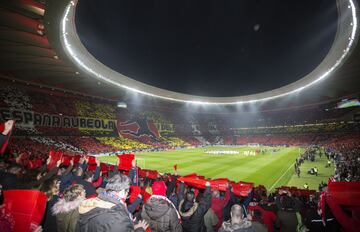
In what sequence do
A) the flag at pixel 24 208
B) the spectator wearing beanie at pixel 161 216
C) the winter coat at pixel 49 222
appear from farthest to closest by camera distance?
1. the winter coat at pixel 49 222
2. the spectator wearing beanie at pixel 161 216
3. the flag at pixel 24 208

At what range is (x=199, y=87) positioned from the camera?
162ft

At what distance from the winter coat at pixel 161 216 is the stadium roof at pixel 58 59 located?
48.1 feet

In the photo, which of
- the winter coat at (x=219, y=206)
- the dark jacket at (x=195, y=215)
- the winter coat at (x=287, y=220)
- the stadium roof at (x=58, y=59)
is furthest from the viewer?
the stadium roof at (x=58, y=59)

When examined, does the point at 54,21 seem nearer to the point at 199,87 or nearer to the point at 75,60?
the point at 75,60

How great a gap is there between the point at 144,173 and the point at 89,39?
1752cm

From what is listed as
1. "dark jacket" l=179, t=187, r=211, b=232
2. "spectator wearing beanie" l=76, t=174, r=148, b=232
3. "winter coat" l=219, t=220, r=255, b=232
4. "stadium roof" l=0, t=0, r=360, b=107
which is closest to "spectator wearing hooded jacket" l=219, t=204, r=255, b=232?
"winter coat" l=219, t=220, r=255, b=232

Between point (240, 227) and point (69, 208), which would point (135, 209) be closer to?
point (69, 208)

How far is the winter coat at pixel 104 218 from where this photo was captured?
8.36 feet

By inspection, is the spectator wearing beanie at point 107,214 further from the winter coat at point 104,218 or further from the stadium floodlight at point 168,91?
the stadium floodlight at point 168,91

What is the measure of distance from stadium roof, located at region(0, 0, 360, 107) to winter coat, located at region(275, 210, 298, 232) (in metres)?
15.6

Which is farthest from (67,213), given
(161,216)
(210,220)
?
(210,220)

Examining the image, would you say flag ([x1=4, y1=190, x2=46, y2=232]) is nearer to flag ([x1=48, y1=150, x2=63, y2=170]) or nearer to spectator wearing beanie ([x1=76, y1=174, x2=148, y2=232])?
spectator wearing beanie ([x1=76, y1=174, x2=148, y2=232])

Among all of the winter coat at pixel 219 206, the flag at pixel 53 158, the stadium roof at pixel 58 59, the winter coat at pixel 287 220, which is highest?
the stadium roof at pixel 58 59

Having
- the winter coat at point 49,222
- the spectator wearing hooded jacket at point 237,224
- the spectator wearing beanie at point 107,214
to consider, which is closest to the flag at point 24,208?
the winter coat at point 49,222
